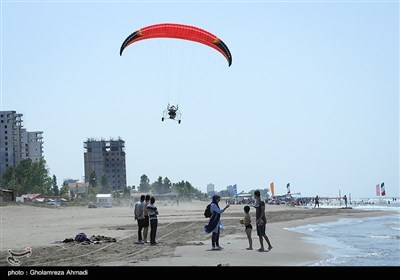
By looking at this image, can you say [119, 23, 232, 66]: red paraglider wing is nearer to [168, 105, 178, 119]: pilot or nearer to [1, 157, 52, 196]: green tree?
[168, 105, 178, 119]: pilot

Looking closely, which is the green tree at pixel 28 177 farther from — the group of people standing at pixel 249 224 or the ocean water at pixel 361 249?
the group of people standing at pixel 249 224

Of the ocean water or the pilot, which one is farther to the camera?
the pilot

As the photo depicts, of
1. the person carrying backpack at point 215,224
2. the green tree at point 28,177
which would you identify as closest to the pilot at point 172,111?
the person carrying backpack at point 215,224

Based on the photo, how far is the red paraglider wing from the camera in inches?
1123

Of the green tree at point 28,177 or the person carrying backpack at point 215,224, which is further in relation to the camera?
the green tree at point 28,177

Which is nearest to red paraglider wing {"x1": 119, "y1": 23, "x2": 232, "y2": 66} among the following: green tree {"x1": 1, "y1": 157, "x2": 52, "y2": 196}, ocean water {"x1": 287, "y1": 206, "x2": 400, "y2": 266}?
ocean water {"x1": 287, "y1": 206, "x2": 400, "y2": 266}

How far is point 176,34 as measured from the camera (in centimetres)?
2864

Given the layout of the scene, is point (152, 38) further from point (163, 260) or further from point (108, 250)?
point (163, 260)

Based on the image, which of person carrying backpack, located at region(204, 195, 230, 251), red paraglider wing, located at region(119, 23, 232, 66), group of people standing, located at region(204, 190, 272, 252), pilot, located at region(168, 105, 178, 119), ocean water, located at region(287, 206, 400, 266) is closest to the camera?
ocean water, located at region(287, 206, 400, 266)

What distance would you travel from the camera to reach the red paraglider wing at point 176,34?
2853cm

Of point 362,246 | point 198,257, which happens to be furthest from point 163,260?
point 362,246

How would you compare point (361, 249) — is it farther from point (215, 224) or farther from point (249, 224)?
point (215, 224)

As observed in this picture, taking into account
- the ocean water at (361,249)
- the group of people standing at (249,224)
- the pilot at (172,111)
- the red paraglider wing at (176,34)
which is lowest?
the ocean water at (361,249)
